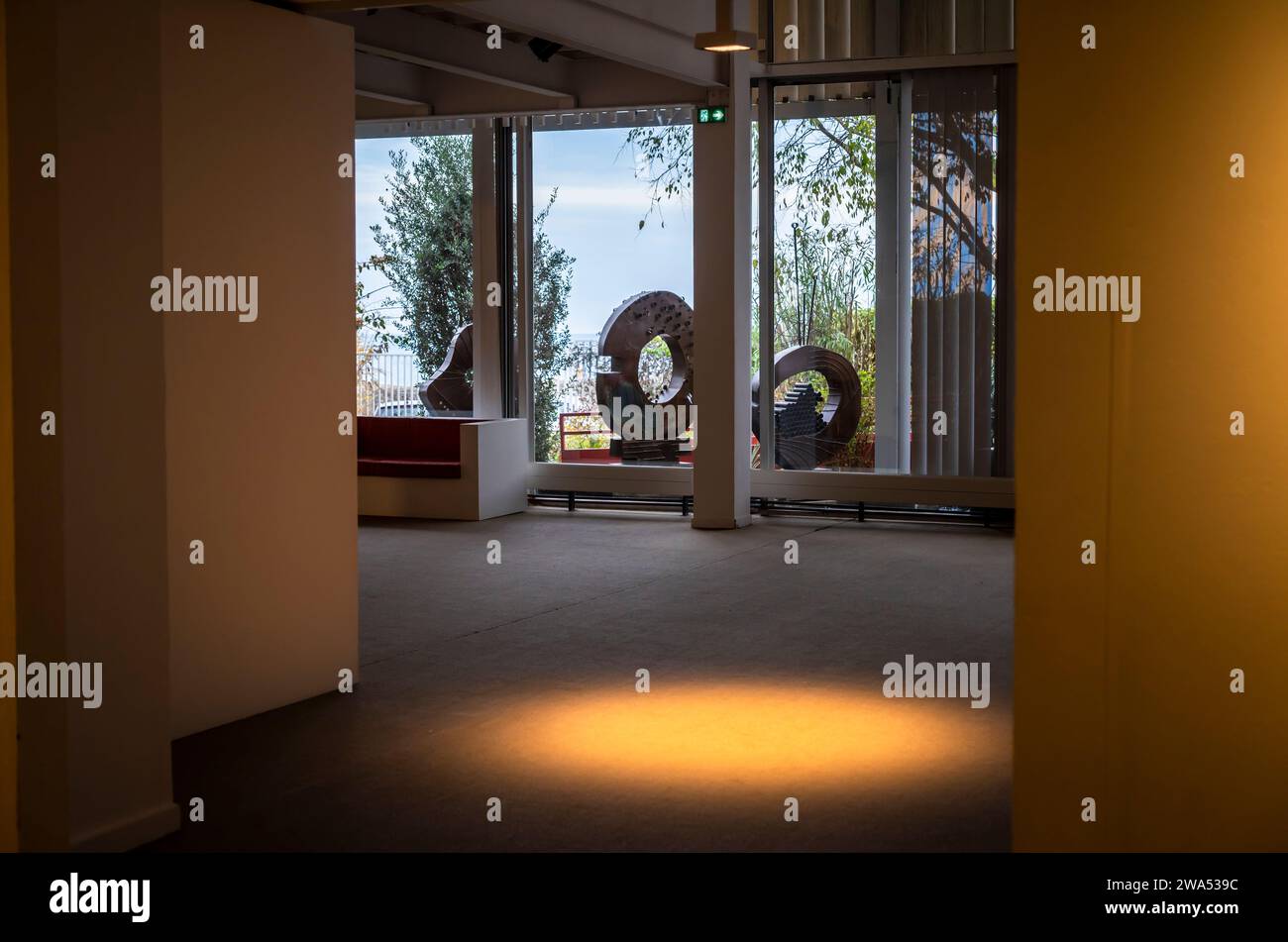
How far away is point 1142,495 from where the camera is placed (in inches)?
148

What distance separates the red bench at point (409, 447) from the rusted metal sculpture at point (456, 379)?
1.47 feet

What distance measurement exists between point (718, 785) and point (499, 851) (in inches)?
39.5

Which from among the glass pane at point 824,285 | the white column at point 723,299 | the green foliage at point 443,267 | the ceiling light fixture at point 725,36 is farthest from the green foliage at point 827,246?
the ceiling light fixture at point 725,36

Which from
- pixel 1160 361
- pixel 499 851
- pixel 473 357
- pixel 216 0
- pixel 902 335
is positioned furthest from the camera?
pixel 473 357

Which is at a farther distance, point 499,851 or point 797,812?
point 797,812

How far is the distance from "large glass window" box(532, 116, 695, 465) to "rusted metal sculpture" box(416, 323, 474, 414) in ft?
2.33

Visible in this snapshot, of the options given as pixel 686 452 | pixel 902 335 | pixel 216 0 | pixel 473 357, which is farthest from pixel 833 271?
pixel 216 0

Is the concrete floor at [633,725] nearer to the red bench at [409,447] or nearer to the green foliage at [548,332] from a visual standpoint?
the red bench at [409,447]

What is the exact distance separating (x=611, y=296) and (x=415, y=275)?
210 cm

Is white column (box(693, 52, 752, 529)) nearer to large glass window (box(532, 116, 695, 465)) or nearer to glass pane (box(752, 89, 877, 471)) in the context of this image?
glass pane (box(752, 89, 877, 471))

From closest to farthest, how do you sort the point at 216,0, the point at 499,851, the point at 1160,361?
the point at 1160,361 < the point at 499,851 < the point at 216,0

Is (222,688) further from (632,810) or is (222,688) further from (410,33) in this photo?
(410,33)

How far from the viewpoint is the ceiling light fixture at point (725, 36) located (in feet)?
27.4
